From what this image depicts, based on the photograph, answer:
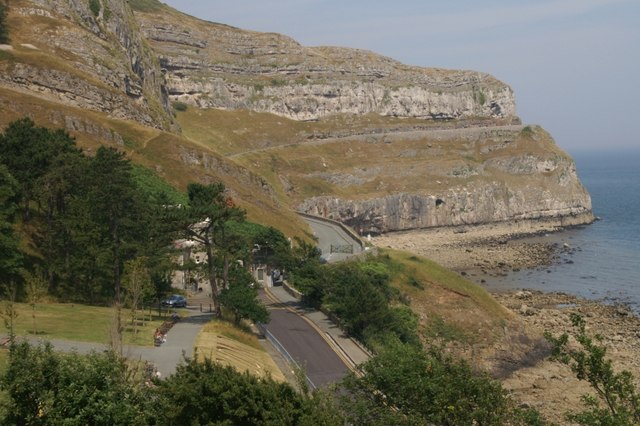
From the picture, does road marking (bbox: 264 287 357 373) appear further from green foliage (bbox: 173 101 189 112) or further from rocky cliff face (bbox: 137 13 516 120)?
rocky cliff face (bbox: 137 13 516 120)

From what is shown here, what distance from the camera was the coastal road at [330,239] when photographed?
238ft

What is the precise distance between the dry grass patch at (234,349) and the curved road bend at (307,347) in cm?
184

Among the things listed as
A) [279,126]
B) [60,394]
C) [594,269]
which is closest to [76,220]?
[60,394]

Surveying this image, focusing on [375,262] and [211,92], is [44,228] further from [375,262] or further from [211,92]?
[211,92]

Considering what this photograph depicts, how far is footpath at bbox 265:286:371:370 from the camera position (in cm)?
4067

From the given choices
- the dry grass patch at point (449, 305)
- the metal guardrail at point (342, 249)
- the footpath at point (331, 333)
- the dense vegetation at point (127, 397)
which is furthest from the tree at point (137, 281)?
the metal guardrail at point (342, 249)

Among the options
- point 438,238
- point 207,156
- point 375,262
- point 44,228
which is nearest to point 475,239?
point 438,238

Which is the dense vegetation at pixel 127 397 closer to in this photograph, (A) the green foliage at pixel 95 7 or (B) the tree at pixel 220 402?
(B) the tree at pixel 220 402

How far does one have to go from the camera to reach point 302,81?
18562cm

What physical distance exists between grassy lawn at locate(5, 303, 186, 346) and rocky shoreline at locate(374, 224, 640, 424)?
76.3 feet

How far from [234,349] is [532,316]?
42.8 meters

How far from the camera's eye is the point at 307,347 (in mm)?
42219

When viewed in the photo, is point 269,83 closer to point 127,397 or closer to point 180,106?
point 180,106

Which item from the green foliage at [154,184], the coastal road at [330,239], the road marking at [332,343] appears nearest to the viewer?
the road marking at [332,343]
